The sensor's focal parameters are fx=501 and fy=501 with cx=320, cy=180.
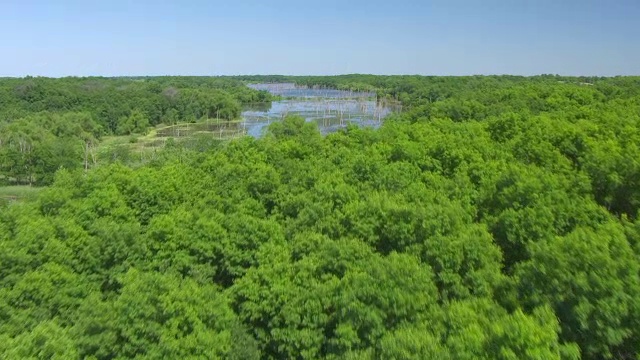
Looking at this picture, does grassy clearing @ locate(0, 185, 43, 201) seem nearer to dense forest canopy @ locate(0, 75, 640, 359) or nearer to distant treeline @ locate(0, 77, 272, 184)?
distant treeline @ locate(0, 77, 272, 184)

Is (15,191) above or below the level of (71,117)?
below

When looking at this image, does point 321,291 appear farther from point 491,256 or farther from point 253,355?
point 491,256

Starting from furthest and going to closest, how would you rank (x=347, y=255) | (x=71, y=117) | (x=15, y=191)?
(x=71, y=117) → (x=15, y=191) → (x=347, y=255)

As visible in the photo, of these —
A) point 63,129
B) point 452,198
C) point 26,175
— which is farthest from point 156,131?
point 452,198

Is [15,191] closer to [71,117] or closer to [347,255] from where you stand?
[71,117]

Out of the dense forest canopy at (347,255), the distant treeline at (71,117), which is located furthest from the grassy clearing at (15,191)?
the dense forest canopy at (347,255)

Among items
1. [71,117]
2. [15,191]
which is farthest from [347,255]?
[71,117]

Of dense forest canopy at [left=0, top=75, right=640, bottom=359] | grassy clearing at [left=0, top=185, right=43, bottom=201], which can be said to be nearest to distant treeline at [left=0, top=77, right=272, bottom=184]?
grassy clearing at [left=0, top=185, right=43, bottom=201]

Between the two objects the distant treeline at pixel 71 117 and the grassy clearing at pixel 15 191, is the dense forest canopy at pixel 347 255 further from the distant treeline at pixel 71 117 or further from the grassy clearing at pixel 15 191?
the distant treeline at pixel 71 117
